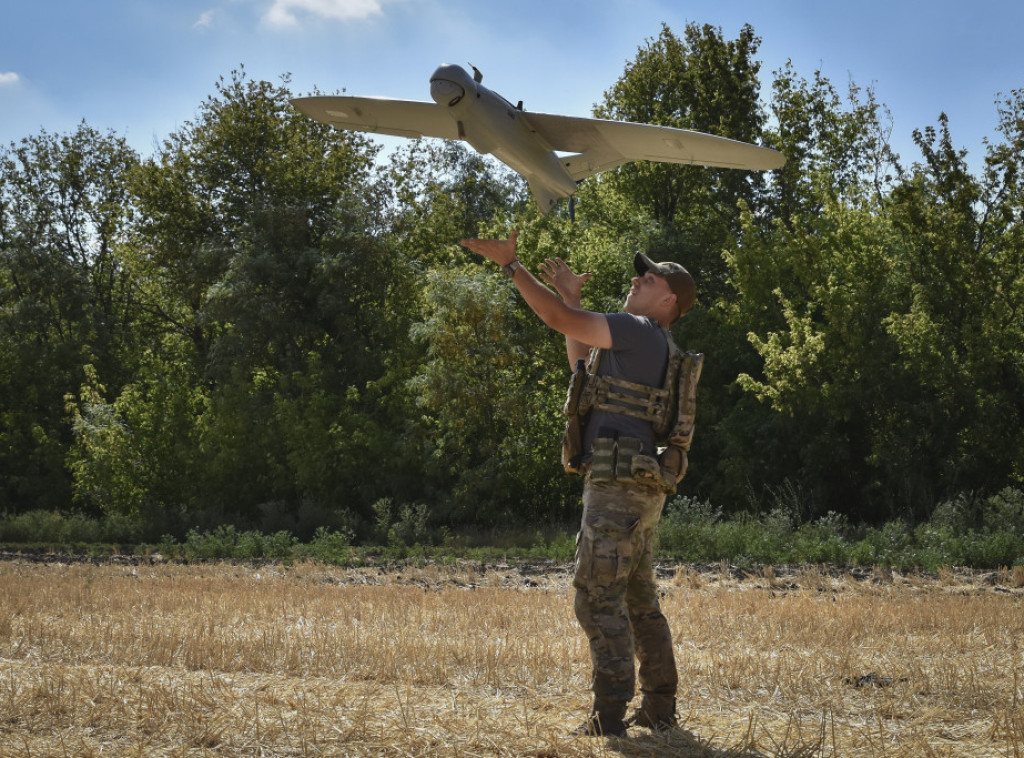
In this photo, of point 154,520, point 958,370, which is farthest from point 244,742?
point 154,520

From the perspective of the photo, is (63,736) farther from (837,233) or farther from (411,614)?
(837,233)

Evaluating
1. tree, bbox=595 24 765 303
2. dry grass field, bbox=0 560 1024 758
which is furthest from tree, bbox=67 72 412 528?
dry grass field, bbox=0 560 1024 758

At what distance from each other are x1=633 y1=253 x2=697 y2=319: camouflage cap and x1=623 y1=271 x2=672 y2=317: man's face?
28 millimetres

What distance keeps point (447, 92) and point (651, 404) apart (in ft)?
10.3

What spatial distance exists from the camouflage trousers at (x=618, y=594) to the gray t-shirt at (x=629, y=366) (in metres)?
0.27

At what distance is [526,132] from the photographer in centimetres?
771

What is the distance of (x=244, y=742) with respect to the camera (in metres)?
4.80

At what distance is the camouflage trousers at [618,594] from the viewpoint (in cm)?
497

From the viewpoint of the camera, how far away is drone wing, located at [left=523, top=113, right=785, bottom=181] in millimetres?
7207

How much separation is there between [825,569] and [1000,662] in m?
7.25

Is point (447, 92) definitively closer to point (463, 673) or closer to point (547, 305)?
point (547, 305)

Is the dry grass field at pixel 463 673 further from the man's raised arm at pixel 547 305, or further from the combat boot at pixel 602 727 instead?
the man's raised arm at pixel 547 305

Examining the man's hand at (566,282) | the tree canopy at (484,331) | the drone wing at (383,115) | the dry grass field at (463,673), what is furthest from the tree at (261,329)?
the man's hand at (566,282)

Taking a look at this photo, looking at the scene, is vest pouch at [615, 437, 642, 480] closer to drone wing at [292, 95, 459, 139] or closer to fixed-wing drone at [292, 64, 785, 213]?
fixed-wing drone at [292, 64, 785, 213]
